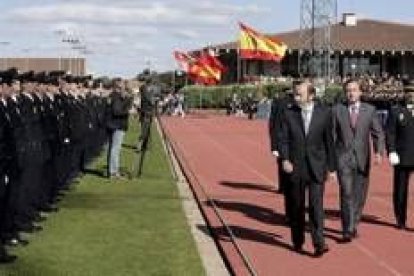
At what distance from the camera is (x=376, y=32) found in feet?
285

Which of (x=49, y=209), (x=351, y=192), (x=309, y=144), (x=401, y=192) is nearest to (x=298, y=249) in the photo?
(x=309, y=144)

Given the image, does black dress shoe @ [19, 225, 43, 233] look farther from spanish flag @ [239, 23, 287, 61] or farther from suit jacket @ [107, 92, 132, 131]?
spanish flag @ [239, 23, 287, 61]

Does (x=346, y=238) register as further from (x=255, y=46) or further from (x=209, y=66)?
(x=209, y=66)

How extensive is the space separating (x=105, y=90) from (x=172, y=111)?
44.1 meters

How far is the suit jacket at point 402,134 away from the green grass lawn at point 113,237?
2886 millimetres

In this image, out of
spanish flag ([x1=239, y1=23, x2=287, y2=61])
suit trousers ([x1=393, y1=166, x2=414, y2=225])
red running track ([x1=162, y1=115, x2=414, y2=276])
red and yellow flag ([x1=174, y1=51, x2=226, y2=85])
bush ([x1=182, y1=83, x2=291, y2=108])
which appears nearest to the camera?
red running track ([x1=162, y1=115, x2=414, y2=276])

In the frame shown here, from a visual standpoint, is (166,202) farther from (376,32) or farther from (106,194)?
(376,32)

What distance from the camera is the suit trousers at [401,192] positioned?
14945mm

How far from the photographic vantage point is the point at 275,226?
15242 mm

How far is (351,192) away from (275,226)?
5.24 ft

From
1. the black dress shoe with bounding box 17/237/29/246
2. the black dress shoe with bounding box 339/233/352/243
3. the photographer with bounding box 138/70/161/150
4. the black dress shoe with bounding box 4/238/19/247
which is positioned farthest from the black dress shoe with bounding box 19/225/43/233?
the photographer with bounding box 138/70/161/150

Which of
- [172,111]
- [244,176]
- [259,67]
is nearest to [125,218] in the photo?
[244,176]

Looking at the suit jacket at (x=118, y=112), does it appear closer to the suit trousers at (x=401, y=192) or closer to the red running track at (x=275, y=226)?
the red running track at (x=275, y=226)

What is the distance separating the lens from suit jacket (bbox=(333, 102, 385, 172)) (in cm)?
1396
